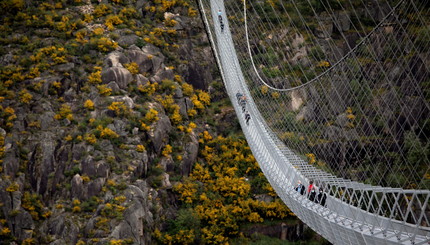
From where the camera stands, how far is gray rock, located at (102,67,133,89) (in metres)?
25.8

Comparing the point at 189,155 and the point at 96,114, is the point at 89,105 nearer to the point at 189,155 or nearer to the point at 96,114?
the point at 96,114

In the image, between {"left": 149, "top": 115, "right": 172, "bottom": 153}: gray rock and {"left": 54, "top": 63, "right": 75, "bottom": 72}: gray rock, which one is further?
{"left": 54, "top": 63, "right": 75, "bottom": 72}: gray rock

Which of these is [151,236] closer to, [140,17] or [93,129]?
[93,129]

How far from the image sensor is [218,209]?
24.2 m

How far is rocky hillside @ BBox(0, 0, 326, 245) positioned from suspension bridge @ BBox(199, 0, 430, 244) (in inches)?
76.5

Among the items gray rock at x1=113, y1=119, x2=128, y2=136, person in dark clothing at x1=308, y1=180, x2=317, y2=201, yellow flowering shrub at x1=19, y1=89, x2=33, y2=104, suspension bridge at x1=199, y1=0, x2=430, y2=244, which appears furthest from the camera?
yellow flowering shrub at x1=19, y1=89, x2=33, y2=104

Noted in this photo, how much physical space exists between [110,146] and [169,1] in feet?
29.3

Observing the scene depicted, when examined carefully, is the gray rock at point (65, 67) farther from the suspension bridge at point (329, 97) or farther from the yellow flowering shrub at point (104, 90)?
the suspension bridge at point (329, 97)

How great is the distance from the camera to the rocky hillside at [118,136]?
72.5 ft

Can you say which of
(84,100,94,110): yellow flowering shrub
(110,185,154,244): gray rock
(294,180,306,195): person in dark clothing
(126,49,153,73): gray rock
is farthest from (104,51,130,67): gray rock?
(294,180,306,195): person in dark clothing

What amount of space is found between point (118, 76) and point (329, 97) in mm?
7498

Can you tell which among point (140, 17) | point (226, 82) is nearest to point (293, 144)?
point (226, 82)

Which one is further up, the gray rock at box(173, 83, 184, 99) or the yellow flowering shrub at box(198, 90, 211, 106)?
the gray rock at box(173, 83, 184, 99)

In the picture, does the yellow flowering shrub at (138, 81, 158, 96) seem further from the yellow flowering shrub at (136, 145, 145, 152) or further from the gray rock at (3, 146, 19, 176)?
the gray rock at (3, 146, 19, 176)
